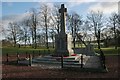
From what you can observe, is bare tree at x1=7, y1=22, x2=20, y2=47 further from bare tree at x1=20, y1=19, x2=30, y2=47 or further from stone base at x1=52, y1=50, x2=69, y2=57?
stone base at x1=52, y1=50, x2=69, y2=57

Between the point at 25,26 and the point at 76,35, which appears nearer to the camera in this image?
the point at 76,35

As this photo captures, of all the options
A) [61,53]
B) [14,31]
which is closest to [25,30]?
[14,31]

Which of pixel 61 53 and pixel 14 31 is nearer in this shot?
pixel 61 53

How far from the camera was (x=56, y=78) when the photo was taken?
1166 centimetres

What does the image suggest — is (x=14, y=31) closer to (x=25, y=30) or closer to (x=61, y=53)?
(x=25, y=30)

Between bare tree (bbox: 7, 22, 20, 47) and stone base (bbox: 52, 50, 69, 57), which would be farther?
bare tree (bbox: 7, 22, 20, 47)

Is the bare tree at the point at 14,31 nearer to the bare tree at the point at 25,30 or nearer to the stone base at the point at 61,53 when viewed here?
the bare tree at the point at 25,30

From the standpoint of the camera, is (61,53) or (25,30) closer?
(61,53)

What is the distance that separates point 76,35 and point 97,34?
617 centimetres

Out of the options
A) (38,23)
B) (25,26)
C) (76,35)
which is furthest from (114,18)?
(25,26)

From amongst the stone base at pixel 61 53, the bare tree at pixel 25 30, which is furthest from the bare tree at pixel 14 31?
the stone base at pixel 61 53

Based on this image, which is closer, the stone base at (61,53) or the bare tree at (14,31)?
the stone base at (61,53)

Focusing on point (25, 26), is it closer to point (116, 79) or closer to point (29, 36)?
point (29, 36)

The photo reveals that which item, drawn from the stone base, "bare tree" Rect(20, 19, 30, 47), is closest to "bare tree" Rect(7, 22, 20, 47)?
"bare tree" Rect(20, 19, 30, 47)
